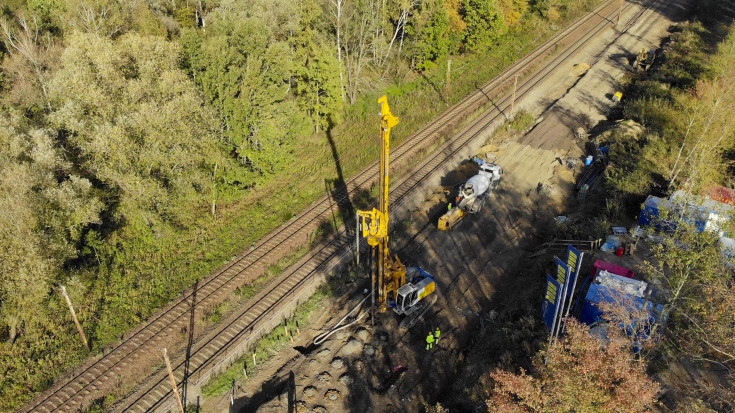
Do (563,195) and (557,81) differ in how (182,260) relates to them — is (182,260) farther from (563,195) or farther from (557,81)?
(557,81)

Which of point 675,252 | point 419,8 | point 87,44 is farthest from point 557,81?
point 87,44

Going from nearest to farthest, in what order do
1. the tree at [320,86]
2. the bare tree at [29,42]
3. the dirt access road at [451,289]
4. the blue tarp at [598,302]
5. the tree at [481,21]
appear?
the blue tarp at [598,302] → the dirt access road at [451,289] → the bare tree at [29,42] → the tree at [320,86] → the tree at [481,21]

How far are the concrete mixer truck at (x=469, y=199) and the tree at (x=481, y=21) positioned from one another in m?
29.5

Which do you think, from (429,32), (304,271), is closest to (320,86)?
(304,271)

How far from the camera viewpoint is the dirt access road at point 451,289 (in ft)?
83.4

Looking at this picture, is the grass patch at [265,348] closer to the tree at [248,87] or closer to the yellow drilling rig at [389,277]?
the yellow drilling rig at [389,277]

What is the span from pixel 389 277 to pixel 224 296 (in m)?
10.9

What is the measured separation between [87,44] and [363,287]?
2667cm

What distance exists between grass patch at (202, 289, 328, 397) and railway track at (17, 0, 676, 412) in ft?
2.99

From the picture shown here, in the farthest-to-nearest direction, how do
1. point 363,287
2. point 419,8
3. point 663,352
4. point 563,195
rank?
point 419,8, point 563,195, point 363,287, point 663,352

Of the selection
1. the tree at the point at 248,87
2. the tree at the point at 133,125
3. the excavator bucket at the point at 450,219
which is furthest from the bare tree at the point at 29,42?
the excavator bucket at the point at 450,219

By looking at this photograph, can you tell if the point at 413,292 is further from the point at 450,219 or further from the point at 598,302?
the point at 598,302

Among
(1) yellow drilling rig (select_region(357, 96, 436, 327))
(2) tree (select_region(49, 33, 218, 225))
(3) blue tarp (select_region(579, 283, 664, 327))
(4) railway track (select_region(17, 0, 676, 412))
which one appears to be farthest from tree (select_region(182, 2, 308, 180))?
(3) blue tarp (select_region(579, 283, 664, 327))

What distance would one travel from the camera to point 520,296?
29719 millimetres
